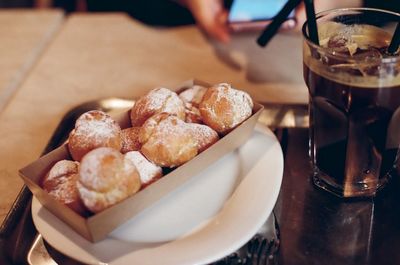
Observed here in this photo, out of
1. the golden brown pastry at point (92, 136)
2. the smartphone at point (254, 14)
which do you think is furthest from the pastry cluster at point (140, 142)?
the smartphone at point (254, 14)

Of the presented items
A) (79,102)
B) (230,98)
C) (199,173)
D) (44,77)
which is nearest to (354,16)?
(230,98)

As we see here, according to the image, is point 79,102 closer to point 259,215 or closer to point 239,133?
point 239,133

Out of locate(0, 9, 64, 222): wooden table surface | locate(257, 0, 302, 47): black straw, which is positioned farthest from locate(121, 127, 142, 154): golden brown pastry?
locate(257, 0, 302, 47): black straw

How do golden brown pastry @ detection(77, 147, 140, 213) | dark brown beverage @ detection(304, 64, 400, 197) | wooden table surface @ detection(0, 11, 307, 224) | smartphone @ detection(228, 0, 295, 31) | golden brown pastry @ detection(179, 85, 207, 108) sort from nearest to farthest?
golden brown pastry @ detection(77, 147, 140, 213) → dark brown beverage @ detection(304, 64, 400, 197) → golden brown pastry @ detection(179, 85, 207, 108) → wooden table surface @ detection(0, 11, 307, 224) → smartphone @ detection(228, 0, 295, 31)

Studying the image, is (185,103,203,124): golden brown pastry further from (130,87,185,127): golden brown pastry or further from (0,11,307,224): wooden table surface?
(0,11,307,224): wooden table surface

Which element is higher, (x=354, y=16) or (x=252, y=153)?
(x=354, y=16)

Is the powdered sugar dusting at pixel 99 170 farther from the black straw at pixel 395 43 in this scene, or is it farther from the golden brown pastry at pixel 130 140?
the black straw at pixel 395 43
